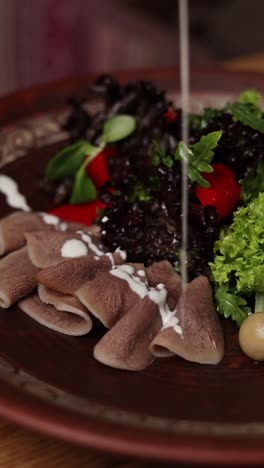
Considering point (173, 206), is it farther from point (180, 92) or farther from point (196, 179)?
point (180, 92)

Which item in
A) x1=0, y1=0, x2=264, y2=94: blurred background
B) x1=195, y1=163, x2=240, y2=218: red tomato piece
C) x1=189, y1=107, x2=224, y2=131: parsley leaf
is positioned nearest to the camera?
x1=195, y1=163, x2=240, y2=218: red tomato piece

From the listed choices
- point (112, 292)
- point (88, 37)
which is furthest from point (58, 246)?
point (88, 37)

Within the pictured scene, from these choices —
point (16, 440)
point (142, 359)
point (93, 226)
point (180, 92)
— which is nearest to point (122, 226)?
point (93, 226)

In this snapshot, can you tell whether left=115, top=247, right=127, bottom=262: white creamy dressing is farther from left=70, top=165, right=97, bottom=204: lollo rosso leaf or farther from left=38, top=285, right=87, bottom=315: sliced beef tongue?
left=70, top=165, right=97, bottom=204: lollo rosso leaf

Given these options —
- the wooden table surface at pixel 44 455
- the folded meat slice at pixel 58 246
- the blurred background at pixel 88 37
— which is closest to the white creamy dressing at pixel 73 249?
the folded meat slice at pixel 58 246

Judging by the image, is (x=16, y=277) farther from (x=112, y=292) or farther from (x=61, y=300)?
(x=112, y=292)

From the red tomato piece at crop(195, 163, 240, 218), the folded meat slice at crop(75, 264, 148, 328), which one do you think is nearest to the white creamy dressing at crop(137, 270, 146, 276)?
the folded meat slice at crop(75, 264, 148, 328)
